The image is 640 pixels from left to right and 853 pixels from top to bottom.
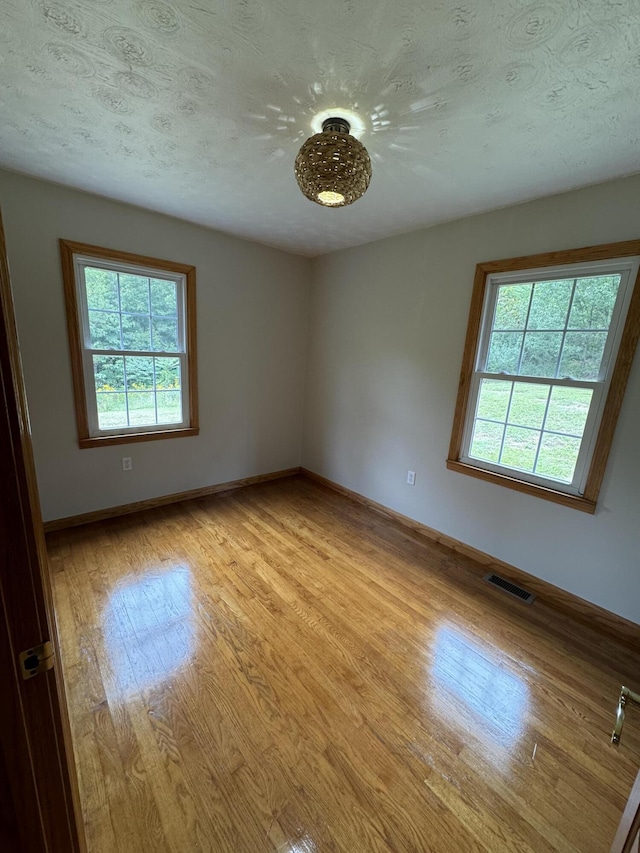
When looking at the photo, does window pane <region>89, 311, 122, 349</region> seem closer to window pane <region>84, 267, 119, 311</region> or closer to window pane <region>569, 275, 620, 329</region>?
window pane <region>84, 267, 119, 311</region>

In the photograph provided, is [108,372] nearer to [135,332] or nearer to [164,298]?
[135,332]

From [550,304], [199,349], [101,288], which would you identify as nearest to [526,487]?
[550,304]

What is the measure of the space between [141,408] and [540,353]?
9.95ft

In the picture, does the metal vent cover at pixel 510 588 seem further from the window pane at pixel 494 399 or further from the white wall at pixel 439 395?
the window pane at pixel 494 399

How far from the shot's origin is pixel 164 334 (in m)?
2.90

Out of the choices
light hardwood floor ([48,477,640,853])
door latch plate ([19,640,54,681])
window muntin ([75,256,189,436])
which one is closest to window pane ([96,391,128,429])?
window muntin ([75,256,189,436])

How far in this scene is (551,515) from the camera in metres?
2.17

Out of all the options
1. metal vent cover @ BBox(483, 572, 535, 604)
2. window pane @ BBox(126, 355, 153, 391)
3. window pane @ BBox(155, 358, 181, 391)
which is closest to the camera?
metal vent cover @ BBox(483, 572, 535, 604)

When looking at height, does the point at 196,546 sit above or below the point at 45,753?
below

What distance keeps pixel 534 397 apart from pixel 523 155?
1.33 metres

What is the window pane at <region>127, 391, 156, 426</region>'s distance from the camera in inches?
112

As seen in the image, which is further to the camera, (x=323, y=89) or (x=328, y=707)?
(x=328, y=707)

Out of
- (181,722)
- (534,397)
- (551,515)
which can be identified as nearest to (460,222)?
(534,397)

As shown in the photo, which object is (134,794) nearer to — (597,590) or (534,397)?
(597,590)
